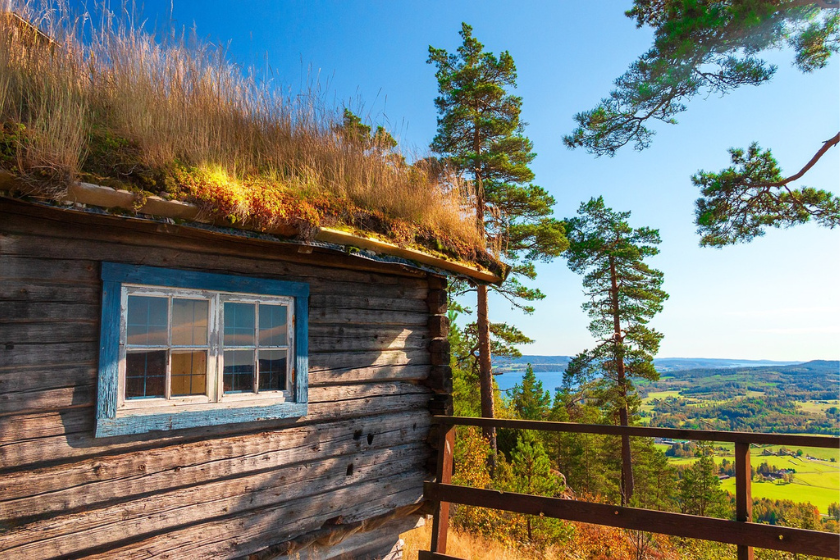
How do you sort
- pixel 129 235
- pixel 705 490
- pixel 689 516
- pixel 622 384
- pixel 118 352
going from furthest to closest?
pixel 705 490 → pixel 622 384 → pixel 689 516 → pixel 129 235 → pixel 118 352

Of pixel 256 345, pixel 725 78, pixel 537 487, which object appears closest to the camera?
pixel 256 345

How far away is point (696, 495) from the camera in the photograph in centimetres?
3281

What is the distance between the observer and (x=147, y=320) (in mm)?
3947

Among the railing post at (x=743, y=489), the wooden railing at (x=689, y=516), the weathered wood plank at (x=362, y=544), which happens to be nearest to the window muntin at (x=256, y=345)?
the weathered wood plank at (x=362, y=544)

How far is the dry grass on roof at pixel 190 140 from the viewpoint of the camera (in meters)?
3.56

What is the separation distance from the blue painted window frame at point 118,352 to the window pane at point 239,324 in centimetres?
15

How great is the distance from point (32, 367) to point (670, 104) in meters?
12.2

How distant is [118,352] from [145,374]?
289mm

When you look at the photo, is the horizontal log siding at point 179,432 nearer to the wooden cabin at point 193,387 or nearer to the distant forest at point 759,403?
the wooden cabin at point 193,387

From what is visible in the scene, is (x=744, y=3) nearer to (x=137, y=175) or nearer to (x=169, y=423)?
(x=137, y=175)

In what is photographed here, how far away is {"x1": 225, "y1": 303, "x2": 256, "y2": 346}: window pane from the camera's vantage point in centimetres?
443

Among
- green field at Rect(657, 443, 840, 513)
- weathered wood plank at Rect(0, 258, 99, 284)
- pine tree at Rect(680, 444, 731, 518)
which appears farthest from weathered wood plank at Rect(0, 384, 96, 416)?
green field at Rect(657, 443, 840, 513)

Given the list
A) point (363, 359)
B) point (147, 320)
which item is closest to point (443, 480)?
point (363, 359)

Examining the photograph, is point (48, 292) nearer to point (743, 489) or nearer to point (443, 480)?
point (443, 480)
